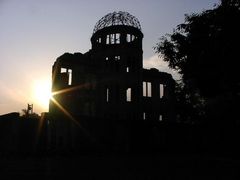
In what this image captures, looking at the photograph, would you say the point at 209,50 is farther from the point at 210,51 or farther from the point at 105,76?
the point at 105,76

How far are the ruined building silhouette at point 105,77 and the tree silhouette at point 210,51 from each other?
41.2 feet

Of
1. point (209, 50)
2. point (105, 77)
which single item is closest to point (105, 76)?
point (105, 77)

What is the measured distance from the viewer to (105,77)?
104 feet

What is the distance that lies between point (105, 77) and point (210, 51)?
16.8 meters

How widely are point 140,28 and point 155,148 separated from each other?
40.0 ft

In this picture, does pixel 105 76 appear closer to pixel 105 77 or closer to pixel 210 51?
pixel 105 77

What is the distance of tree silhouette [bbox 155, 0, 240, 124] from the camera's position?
15.2 metres

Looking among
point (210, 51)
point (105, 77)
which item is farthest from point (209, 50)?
point (105, 77)

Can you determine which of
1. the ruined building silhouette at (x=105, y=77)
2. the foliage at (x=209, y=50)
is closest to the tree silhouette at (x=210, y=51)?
the foliage at (x=209, y=50)

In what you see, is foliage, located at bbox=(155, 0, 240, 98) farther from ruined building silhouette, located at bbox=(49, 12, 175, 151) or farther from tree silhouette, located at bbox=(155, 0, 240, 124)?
ruined building silhouette, located at bbox=(49, 12, 175, 151)

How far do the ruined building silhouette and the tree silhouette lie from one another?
12.6 metres

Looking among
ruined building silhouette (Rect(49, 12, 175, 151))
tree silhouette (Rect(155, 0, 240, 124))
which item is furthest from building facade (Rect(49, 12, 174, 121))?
tree silhouette (Rect(155, 0, 240, 124))

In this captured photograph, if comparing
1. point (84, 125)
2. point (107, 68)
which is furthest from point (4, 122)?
point (107, 68)

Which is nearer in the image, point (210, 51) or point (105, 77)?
point (210, 51)
